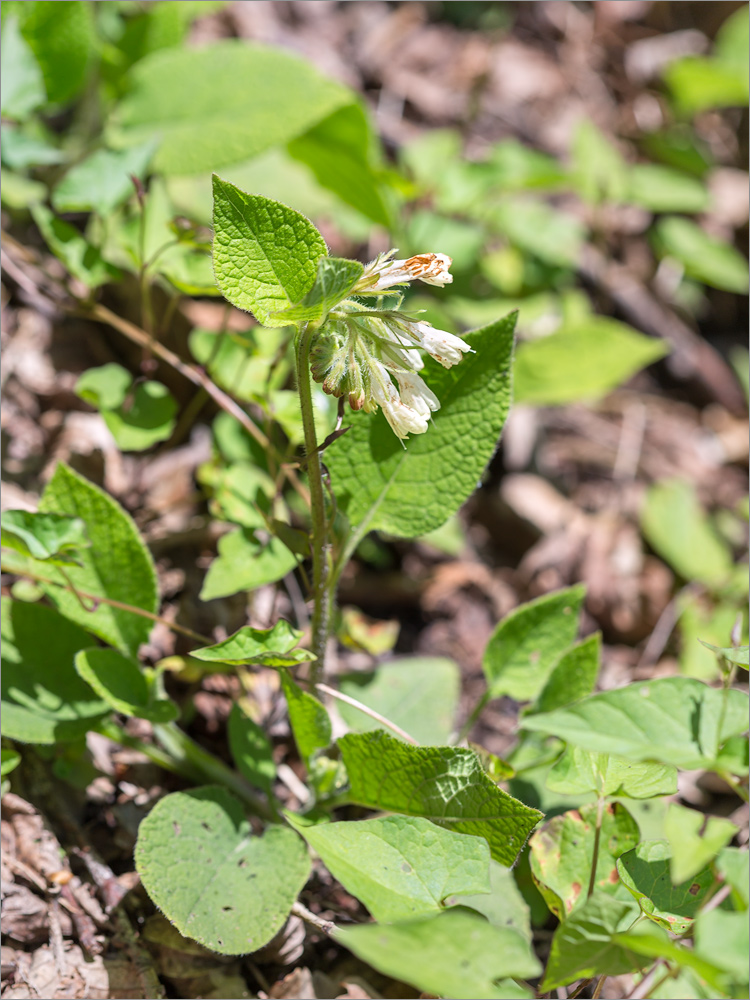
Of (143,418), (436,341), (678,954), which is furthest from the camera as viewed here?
(143,418)

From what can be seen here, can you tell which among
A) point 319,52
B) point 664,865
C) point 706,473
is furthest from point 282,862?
point 319,52

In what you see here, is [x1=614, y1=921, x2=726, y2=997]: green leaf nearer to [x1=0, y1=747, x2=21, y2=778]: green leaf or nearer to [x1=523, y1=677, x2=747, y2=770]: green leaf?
[x1=523, y1=677, x2=747, y2=770]: green leaf

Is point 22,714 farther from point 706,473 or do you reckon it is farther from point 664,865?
point 706,473

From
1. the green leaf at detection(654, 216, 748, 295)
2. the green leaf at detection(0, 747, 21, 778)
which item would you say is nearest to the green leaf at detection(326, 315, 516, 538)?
the green leaf at detection(0, 747, 21, 778)

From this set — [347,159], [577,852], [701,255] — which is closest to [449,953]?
[577,852]

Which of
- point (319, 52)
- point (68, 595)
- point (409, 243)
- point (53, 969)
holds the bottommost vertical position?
point (53, 969)

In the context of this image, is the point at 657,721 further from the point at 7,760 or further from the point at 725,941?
the point at 7,760
